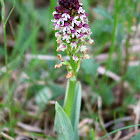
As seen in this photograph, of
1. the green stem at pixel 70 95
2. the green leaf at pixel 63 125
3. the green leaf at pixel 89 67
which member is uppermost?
the green leaf at pixel 89 67

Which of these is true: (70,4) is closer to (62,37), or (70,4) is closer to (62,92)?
(62,37)

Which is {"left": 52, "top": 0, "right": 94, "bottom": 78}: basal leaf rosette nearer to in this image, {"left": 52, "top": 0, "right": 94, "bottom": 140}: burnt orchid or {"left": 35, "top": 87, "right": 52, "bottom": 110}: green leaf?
{"left": 52, "top": 0, "right": 94, "bottom": 140}: burnt orchid

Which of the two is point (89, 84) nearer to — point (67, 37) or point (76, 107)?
point (76, 107)

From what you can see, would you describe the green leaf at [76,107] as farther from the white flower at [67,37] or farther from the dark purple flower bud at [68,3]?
the dark purple flower bud at [68,3]

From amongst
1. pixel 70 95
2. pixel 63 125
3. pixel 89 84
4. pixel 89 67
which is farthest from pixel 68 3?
pixel 89 84

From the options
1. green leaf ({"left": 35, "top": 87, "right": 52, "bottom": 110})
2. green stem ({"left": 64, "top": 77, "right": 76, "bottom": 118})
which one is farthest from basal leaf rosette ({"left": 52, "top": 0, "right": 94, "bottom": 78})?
green leaf ({"left": 35, "top": 87, "right": 52, "bottom": 110})

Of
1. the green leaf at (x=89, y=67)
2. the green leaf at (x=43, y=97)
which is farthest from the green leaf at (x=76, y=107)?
the green leaf at (x=43, y=97)
